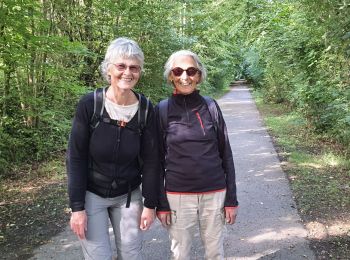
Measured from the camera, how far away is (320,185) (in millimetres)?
6422

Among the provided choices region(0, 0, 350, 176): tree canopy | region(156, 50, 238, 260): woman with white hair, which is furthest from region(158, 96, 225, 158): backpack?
region(0, 0, 350, 176): tree canopy

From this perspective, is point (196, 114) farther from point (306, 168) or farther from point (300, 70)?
point (300, 70)

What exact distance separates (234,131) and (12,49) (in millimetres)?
8460

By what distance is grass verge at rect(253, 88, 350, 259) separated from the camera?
4.47 metres

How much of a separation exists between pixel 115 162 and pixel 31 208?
145 inches

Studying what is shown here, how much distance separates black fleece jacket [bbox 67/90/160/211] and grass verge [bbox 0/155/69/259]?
216 centimetres

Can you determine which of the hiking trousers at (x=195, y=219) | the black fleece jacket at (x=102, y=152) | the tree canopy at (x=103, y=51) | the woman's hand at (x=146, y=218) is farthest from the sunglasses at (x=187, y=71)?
the tree canopy at (x=103, y=51)

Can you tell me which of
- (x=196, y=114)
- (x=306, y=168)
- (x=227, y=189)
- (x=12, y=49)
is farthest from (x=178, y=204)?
(x=306, y=168)

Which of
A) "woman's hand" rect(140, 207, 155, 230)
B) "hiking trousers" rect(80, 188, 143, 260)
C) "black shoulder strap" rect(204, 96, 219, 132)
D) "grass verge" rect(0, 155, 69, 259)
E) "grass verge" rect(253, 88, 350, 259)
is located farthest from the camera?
"grass verge" rect(0, 155, 69, 259)

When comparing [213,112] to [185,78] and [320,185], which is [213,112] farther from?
[320,185]

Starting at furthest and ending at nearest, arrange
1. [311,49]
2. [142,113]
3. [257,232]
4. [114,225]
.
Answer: [311,49] < [257,232] < [114,225] < [142,113]

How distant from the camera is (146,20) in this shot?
11.6 m

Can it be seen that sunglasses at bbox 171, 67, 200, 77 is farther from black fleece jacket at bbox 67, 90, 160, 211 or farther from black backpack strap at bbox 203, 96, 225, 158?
black fleece jacket at bbox 67, 90, 160, 211

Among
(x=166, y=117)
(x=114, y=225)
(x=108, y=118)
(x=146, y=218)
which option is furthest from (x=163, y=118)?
(x=114, y=225)
